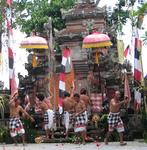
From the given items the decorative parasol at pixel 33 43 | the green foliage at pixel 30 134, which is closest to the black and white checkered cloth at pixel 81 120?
the green foliage at pixel 30 134

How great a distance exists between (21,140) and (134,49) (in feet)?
15.9

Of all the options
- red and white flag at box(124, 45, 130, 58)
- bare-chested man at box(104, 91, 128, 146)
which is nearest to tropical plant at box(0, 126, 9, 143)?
bare-chested man at box(104, 91, 128, 146)

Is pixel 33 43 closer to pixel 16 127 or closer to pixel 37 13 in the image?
pixel 16 127

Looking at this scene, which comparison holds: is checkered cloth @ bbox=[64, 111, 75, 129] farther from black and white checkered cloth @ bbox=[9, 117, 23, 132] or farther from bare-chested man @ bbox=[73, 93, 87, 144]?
black and white checkered cloth @ bbox=[9, 117, 23, 132]

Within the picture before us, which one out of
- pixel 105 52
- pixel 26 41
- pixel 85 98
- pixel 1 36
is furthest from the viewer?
pixel 1 36

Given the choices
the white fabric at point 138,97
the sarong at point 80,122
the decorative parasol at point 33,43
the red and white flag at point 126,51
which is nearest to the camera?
the sarong at point 80,122

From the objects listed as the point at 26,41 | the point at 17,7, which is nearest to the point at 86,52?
the point at 26,41

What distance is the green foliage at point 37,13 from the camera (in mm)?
31000

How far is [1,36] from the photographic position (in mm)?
29562

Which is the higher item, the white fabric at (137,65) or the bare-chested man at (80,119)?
the white fabric at (137,65)

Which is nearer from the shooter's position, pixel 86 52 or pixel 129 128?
pixel 129 128

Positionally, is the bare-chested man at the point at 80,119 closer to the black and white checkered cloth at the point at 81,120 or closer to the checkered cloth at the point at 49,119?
the black and white checkered cloth at the point at 81,120

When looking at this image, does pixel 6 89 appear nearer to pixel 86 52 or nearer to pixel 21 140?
pixel 86 52

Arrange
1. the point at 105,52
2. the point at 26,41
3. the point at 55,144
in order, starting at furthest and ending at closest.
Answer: the point at 105,52, the point at 26,41, the point at 55,144
